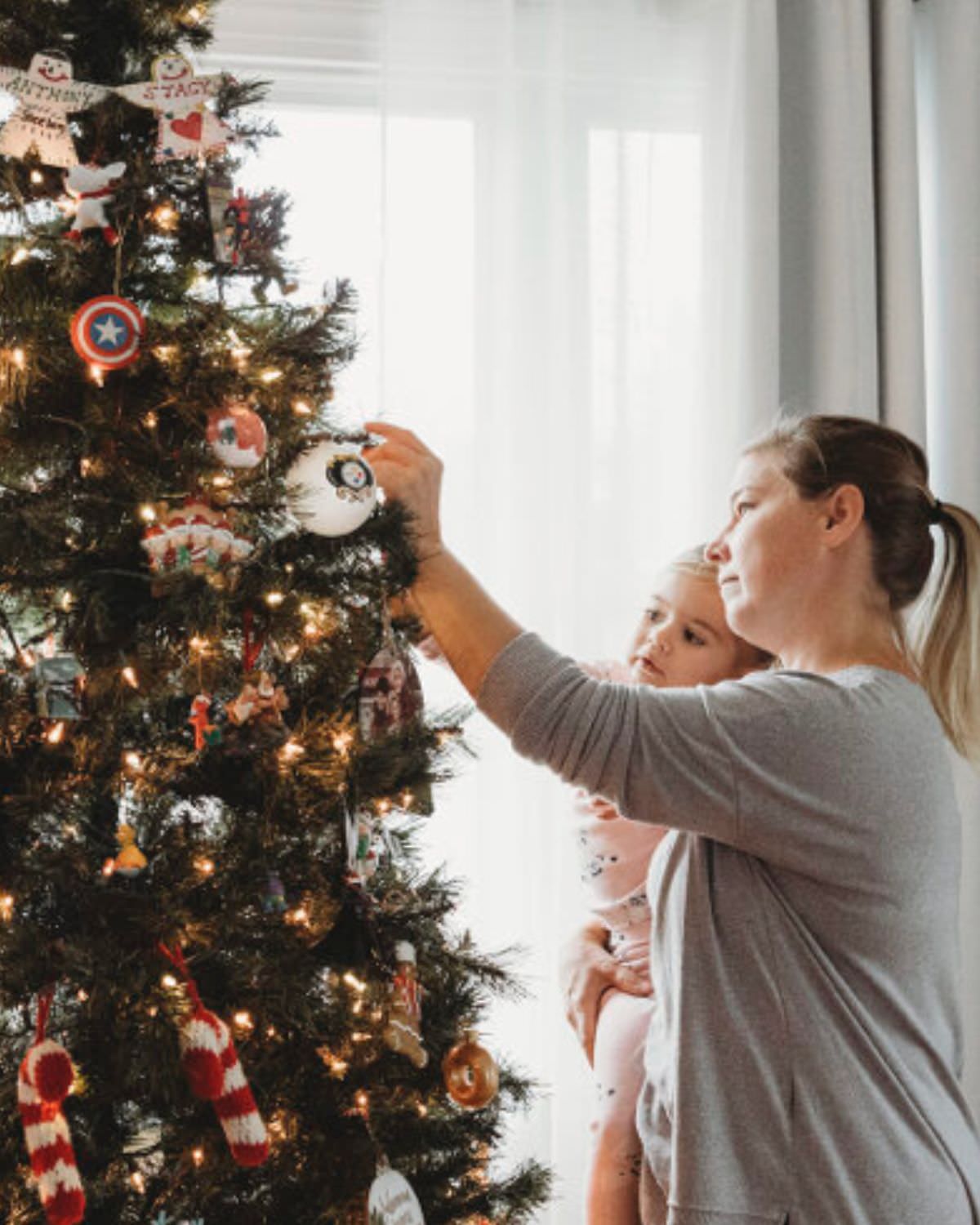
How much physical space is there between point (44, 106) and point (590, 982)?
4.18 feet

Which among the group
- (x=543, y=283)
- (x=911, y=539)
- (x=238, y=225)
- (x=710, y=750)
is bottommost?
(x=710, y=750)

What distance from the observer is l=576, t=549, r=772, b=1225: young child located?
5.82 ft

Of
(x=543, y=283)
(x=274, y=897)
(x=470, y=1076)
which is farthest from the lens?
(x=543, y=283)

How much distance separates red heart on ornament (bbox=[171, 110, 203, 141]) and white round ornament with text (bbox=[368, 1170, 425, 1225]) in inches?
39.0

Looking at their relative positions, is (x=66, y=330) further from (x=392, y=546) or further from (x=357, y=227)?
(x=357, y=227)

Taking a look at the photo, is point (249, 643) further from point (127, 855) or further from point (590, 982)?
point (590, 982)

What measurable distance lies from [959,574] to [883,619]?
0.14 m

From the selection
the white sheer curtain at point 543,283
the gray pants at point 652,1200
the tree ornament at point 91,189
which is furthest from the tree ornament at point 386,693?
the white sheer curtain at point 543,283

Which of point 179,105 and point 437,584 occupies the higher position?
point 179,105

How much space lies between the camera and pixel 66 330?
4.11 ft

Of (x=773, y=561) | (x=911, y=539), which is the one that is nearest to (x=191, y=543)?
(x=773, y=561)

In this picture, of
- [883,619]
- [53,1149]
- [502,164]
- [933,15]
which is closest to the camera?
[53,1149]

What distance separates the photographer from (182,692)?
1275mm

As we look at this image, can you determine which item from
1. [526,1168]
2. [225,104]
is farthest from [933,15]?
[526,1168]
